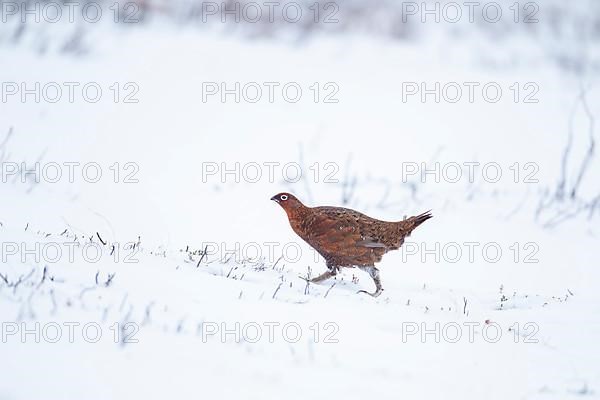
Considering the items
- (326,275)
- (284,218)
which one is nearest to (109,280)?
(326,275)

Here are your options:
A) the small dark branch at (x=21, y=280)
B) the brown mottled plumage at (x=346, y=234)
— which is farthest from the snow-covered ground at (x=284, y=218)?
the brown mottled plumage at (x=346, y=234)

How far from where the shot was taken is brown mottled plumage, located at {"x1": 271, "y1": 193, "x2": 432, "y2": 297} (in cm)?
621

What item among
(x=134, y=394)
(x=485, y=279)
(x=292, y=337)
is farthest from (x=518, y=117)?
(x=134, y=394)

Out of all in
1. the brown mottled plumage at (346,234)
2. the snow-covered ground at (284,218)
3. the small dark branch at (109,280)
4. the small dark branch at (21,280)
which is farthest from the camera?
the brown mottled plumage at (346,234)

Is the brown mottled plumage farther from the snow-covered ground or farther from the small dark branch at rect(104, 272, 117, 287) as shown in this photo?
the small dark branch at rect(104, 272, 117, 287)

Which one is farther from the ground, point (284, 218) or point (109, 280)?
point (284, 218)

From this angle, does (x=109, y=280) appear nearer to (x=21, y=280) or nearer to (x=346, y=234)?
(x=21, y=280)

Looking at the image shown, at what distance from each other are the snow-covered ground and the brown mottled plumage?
0.27m

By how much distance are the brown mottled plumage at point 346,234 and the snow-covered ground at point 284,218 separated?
27 cm

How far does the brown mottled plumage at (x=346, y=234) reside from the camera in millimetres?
6215

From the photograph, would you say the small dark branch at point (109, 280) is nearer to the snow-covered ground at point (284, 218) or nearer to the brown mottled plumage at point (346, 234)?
the snow-covered ground at point (284, 218)

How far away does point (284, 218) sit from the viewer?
32.2 ft

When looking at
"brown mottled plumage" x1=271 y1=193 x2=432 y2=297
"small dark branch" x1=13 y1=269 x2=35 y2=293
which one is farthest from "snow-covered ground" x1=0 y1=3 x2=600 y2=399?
"brown mottled plumage" x1=271 y1=193 x2=432 y2=297

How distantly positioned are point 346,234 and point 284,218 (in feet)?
12.1
